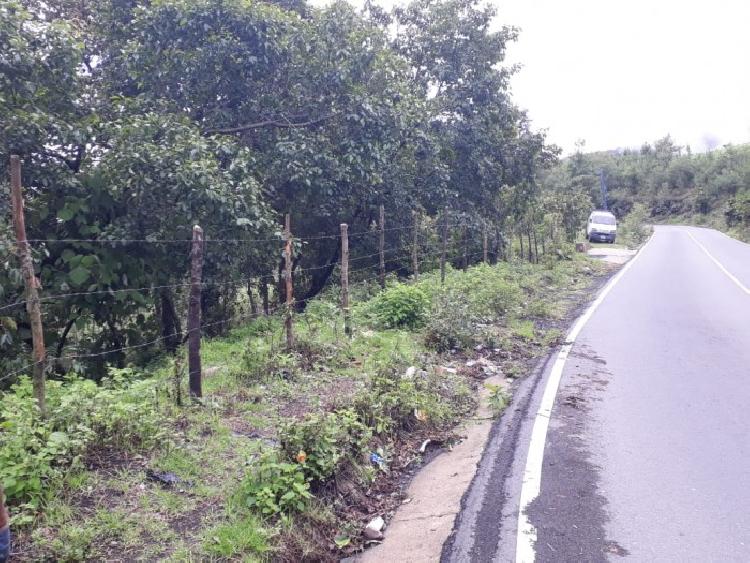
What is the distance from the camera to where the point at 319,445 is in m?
4.36

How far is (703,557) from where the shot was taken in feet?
11.8

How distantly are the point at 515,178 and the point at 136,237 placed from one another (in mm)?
13128

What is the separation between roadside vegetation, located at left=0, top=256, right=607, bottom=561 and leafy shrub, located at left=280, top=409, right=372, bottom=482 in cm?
1

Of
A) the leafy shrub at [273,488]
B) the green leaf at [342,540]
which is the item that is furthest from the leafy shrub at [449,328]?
the green leaf at [342,540]

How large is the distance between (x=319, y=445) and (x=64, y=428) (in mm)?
1903

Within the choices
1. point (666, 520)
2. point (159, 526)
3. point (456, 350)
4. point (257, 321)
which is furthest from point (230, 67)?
point (666, 520)

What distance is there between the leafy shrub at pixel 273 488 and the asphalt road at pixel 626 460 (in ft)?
3.43

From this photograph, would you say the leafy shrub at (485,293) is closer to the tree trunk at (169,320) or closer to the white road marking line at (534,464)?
the white road marking line at (534,464)

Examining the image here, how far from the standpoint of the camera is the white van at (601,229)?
3469 cm

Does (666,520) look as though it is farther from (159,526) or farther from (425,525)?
(159,526)

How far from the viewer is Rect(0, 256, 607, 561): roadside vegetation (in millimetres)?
3584

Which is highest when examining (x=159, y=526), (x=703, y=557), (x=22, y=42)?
(x=22, y=42)

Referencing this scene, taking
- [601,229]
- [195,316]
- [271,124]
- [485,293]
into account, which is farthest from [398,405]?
[601,229]

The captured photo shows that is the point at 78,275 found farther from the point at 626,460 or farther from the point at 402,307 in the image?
the point at 626,460
